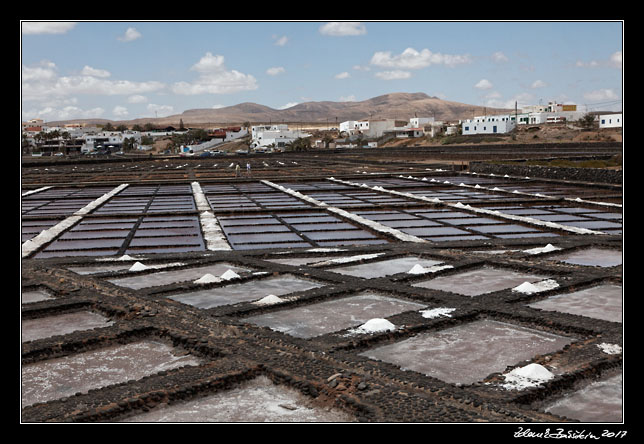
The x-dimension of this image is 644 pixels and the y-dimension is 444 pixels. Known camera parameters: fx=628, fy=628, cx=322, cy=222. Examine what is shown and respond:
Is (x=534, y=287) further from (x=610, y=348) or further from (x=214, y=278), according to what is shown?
(x=214, y=278)

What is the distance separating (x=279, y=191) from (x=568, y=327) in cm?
1428

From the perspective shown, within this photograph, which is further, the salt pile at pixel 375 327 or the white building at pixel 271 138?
the white building at pixel 271 138

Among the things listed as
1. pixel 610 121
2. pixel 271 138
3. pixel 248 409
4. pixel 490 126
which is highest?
pixel 271 138

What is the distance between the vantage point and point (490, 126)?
205 feet

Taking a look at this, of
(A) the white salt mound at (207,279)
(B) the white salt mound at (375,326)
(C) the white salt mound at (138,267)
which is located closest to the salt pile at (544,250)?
(B) the white salt mound at (375,326)

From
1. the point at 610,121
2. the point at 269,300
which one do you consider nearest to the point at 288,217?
the point at 269,300

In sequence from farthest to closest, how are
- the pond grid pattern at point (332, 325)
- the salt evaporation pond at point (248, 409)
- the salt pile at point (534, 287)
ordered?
the salt pile at point (534, 287) → the pond grid pattern at point (332, 325) → the salt evaporation pond at point (248, 409)

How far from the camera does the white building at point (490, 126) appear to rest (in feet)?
202

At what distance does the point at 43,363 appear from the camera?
3756 mm

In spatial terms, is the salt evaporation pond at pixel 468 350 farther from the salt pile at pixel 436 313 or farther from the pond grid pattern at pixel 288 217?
the pond grid pattern at pixel 288 217

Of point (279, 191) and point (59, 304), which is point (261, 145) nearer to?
point (279, 191)

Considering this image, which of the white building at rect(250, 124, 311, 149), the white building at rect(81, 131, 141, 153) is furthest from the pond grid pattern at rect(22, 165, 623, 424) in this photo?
the white building at rect(81, 131, 141, 153)

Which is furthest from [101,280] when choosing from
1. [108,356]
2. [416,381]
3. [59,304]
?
[416,381]

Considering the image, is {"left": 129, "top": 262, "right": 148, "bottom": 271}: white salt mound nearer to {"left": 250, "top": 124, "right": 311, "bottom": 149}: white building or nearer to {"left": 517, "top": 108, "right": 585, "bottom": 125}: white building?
{"left": 517, "top": 108, "right": 585, "bottom": 125}: white building
